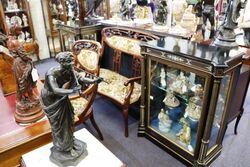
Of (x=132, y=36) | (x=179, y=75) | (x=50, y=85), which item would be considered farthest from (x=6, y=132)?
(x=132, y=36)

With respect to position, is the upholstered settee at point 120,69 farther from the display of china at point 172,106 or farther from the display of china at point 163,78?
the display of china at point 172,106

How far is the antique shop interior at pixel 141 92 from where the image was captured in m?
1.18

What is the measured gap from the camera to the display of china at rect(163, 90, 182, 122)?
6.81ft

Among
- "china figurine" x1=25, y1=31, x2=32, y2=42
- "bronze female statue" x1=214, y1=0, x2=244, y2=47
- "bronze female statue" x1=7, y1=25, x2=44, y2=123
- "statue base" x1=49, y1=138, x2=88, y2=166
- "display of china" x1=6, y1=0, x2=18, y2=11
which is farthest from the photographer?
"china figurine" x1=25, y1=31, x2=32, y2=42

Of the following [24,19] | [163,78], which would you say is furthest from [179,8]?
[24,19]

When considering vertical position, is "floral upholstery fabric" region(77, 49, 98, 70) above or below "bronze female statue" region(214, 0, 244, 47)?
below

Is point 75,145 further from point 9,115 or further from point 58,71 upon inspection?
point 9,115

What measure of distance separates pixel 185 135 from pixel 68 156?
1225mm

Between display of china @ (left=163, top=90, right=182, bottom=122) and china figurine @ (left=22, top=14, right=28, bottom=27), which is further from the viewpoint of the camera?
china figurine @ (left=22, top=14, right=28, bottom=27)

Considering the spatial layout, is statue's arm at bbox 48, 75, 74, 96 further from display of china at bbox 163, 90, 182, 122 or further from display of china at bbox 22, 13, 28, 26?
display of china at bbox 22, 13, 28, 26

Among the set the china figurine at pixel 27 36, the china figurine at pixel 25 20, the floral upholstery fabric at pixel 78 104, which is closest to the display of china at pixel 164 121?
the floral upholstery fabric at pixel 78 104

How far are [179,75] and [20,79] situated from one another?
1.30 m

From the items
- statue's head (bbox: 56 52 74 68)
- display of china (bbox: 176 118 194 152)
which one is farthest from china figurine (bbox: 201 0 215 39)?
statue's head (bbox: 56 52 74 68)

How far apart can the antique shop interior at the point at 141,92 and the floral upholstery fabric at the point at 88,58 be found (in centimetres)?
1
